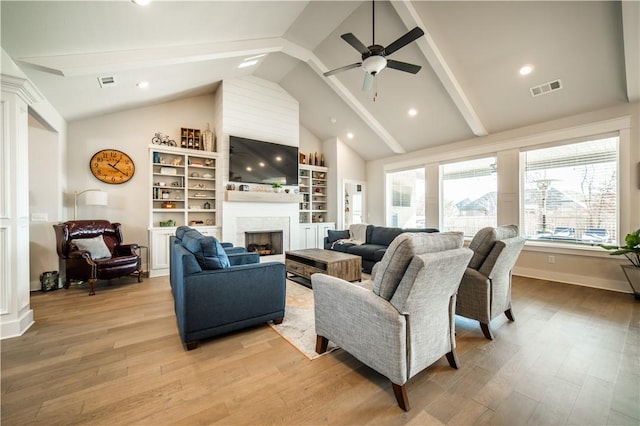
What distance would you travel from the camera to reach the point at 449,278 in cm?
170

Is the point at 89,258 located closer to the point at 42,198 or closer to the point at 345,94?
the point at 42,198

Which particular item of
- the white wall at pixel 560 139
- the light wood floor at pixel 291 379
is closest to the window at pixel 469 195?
the white wall at pixel 560 139

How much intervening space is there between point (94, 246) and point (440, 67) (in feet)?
19.7

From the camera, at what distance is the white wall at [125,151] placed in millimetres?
4449

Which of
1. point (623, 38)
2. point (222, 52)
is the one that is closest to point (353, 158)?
point (222, 52)

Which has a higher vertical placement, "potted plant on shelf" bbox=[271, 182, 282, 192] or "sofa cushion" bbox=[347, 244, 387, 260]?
"potted plant on shelf" bbox=[271, 182, 282, 192]

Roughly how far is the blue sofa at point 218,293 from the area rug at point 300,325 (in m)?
0.16

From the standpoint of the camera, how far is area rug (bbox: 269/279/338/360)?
7.21 feet

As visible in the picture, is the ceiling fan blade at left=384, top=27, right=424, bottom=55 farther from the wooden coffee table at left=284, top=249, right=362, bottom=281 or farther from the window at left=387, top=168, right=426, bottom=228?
the window at left=387, top=168, right=426, bottom=228

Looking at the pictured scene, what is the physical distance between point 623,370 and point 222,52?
548 centimetres

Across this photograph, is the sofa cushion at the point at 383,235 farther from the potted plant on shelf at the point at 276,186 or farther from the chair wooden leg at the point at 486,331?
the chair wooden leg at the point at 486,331

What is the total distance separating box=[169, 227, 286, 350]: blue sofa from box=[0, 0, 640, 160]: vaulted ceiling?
2.35 m

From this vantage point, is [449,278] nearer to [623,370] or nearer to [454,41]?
[623,370]

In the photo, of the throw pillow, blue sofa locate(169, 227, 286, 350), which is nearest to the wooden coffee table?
blue sofa locate(169, 227, 286, 350)
